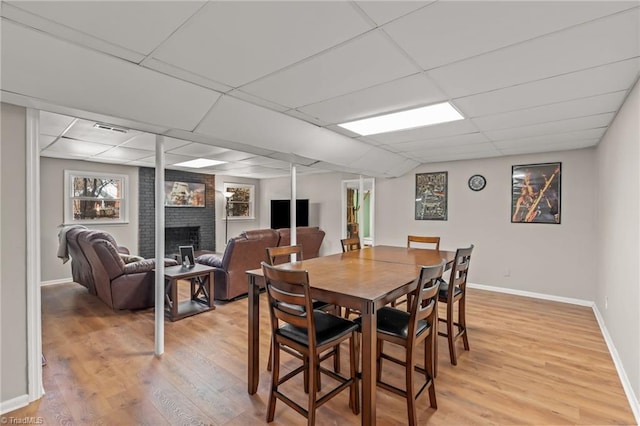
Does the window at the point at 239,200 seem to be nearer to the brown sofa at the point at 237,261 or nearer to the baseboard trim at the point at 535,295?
the brown sofa at the point at 237,261

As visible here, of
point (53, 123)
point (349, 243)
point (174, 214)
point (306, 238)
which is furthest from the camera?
point (174, 214)

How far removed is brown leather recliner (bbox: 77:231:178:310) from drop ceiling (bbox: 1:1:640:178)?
135cm

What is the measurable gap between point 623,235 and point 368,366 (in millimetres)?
2312

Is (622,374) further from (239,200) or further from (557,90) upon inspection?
(239,200)

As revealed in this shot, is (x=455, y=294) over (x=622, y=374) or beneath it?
over

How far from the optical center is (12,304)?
1988 millimetres

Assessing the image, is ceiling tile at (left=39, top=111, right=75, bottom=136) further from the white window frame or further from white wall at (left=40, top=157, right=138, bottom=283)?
the white window frame

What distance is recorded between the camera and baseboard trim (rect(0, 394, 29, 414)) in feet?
6.37

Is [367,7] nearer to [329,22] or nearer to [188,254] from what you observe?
[329,22]

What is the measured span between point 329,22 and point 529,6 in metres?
0.86

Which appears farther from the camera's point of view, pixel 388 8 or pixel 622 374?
pixel 622 374

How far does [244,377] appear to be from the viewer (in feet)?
7.82

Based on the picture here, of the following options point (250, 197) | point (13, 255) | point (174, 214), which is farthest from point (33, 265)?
point (250, 197)

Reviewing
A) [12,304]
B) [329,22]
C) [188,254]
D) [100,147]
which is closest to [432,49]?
[329,22]
